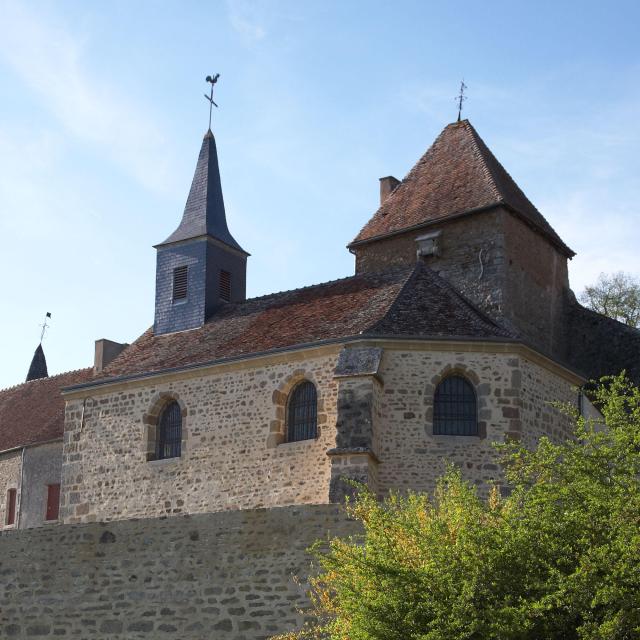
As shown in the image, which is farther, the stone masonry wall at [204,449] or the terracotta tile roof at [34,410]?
the terracotta tile roof at [34,410]

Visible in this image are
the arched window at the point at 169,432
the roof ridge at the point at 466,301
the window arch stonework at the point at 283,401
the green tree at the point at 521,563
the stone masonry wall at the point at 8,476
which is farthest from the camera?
the stone masonry wall at the point at 8,476

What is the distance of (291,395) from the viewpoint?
22219 millimetres

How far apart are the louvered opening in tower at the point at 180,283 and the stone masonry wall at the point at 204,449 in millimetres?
3566

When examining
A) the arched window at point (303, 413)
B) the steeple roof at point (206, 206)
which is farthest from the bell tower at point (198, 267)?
the arched window at point (303, 413)

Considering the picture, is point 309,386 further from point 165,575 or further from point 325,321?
point 165,575

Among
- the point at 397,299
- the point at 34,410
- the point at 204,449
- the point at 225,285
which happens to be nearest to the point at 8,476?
the point at 34,410

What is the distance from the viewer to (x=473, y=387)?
68.9ft

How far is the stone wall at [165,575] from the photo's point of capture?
14875 millimetres

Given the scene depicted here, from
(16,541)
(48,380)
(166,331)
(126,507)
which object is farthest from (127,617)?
(48,380)

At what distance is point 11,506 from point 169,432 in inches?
347

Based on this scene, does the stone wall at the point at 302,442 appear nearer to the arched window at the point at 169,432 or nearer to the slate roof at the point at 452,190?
the arched window at the point at 169,432

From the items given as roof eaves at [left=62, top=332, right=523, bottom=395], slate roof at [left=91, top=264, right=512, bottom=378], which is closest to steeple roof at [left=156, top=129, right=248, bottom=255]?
slate roof at [left=91, top=264, right=512, bottom=378]

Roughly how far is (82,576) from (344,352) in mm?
7071

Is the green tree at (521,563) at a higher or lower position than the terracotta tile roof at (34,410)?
lower
